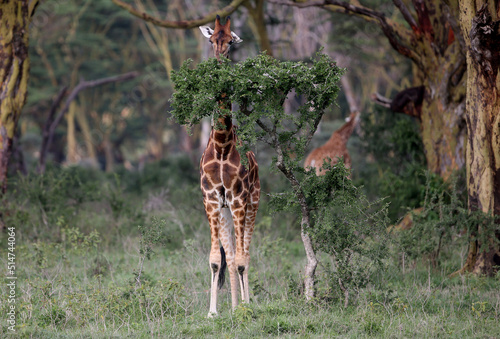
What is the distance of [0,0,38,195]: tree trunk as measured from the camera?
30.5 feet

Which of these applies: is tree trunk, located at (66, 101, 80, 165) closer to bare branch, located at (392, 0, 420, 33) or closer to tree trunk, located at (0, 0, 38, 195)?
tree trunk, located at (0, 0, 38, 195)

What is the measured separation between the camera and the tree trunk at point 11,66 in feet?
30.5

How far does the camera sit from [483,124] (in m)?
7.23

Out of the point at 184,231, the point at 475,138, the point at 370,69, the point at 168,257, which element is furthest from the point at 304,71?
the point at 370,69

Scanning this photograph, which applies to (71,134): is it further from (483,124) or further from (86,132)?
(483,124)

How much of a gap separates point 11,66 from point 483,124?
7525mm

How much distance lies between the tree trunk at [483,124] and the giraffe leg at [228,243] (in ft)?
10.3

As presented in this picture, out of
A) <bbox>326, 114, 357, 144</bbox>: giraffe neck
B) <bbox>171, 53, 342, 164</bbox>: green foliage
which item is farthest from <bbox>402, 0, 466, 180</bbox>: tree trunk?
<bbox>171, 53, 342, 164</bbox>: green foliage

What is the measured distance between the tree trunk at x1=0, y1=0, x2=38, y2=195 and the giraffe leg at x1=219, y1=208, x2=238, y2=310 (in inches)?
197

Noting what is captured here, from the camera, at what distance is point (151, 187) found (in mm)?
16281

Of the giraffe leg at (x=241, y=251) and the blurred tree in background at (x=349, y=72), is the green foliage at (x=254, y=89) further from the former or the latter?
the giraffe leg at (x=241, y=251)

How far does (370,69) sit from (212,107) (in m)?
20.6

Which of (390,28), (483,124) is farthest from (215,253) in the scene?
(390,28)

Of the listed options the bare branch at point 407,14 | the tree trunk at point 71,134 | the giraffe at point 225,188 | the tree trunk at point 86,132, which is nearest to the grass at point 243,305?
the giraffe at point 225,188
